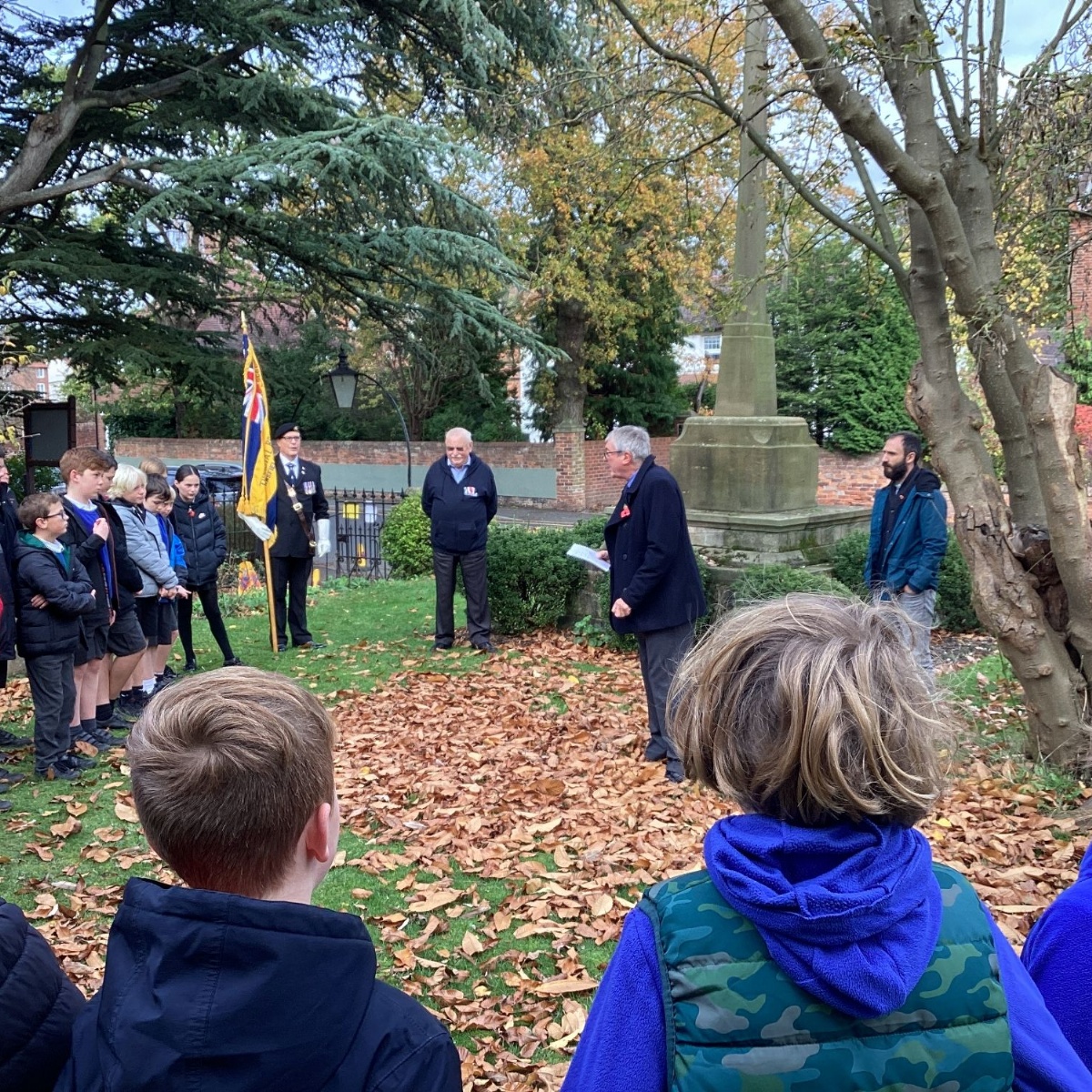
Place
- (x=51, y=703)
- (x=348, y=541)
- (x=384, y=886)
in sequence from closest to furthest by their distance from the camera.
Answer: (x=384, y=886), (x=51, y=703), (x=348, y=541)

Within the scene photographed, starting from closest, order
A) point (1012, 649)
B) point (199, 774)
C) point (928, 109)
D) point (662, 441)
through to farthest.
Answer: point (199, 774), point (1012, 649), point (928, 109), point (662, 441)

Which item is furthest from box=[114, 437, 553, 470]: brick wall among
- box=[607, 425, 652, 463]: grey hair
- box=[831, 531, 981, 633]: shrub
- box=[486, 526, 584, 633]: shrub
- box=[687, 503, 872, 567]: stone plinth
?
box=[607, 425, 652, 463]: grey hair

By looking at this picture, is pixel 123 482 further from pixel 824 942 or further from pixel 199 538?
pixel 824 942

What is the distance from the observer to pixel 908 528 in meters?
6.66

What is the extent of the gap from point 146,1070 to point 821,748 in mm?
963

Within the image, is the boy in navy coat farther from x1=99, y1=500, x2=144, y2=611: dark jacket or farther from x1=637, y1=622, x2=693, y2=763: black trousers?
x1=637, y1=622, x2=693, y2=763: black trousers

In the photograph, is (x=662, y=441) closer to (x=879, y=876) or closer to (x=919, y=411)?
(x=919, y=411)

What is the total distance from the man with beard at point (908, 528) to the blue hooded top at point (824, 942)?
554cm

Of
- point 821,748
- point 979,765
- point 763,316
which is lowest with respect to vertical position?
point 979,765

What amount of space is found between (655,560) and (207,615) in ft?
15.1

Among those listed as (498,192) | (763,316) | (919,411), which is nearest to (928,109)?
(919,411)

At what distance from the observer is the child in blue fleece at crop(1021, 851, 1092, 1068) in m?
1.50

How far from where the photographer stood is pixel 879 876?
1206 millimetres

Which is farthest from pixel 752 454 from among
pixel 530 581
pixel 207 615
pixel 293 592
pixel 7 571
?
pixel 7 571
